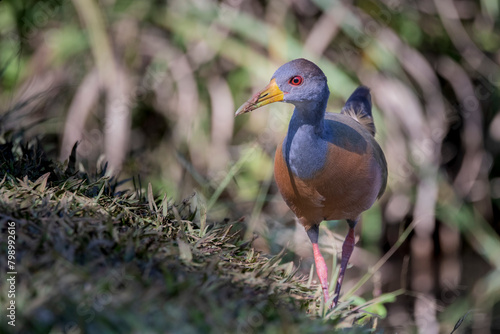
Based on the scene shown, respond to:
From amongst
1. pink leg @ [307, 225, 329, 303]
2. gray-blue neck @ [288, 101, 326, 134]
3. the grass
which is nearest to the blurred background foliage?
pink leg @ [307, 225, 329, 303]

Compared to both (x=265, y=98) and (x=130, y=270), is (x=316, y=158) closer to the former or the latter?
(x=265, y=98)

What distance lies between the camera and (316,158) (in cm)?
241

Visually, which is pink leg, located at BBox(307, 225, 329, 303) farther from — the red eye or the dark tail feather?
the dark tail feather

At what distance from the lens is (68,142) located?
4.12 m

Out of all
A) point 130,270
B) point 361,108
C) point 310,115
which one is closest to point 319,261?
point 310,115

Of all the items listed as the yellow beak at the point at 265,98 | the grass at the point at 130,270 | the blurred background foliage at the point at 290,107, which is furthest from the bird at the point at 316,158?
the blurred background foliage at the point at 290,107

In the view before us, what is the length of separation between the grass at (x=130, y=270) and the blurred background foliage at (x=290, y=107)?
6.98 ft

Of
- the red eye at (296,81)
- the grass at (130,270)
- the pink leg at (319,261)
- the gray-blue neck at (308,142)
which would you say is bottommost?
the pink leg at (319,261)

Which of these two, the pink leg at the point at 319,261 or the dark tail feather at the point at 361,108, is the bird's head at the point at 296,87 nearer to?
the pink leg at the point at 319,261

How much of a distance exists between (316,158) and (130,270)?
1.18 m

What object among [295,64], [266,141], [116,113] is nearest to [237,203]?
[266,141]

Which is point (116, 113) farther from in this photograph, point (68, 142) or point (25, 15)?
point (25, 15)

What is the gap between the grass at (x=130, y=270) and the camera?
1229 millimetres

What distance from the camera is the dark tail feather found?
3.15 metres
